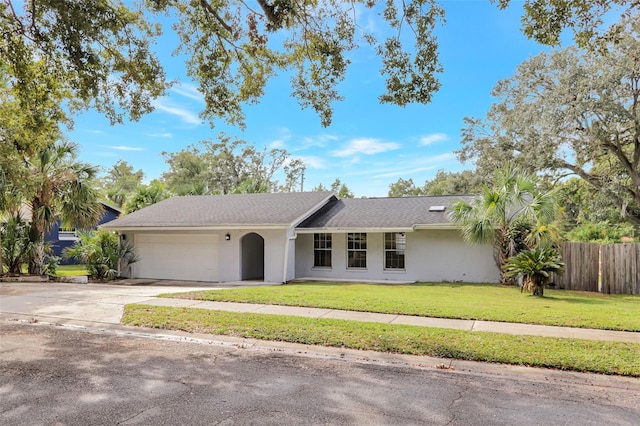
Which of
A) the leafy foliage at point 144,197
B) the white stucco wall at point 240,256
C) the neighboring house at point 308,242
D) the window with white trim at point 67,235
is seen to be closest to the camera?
the neighboring house at point 308,242

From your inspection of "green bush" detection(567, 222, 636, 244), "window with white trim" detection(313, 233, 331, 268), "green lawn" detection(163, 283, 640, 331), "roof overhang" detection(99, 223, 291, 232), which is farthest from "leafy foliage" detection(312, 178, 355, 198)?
"green lawn" detection(163, 283, 640, 331)

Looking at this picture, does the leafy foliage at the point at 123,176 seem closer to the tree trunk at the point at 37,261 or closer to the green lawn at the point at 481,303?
the tree trunk at the point at 37,261

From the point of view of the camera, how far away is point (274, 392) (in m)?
4.99

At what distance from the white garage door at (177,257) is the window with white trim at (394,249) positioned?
7168mm

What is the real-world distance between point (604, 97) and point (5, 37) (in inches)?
962

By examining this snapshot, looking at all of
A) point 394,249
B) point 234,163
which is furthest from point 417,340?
point 234,163

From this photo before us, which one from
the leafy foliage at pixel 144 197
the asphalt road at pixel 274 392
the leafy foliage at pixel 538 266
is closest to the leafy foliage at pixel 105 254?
the leafy foliage at pixel 144 197

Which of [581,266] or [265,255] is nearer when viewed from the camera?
[581,266]

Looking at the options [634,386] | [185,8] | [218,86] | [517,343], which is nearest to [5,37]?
[185,8]

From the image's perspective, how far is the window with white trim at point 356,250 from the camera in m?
17.8

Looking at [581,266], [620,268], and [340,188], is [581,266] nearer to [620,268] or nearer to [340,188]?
[620,268]

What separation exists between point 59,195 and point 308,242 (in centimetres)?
1044

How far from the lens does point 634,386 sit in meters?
5.20

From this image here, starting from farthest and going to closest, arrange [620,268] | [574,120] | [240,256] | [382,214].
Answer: [574,120] < [382,214] < [240,256] < [620,268]
